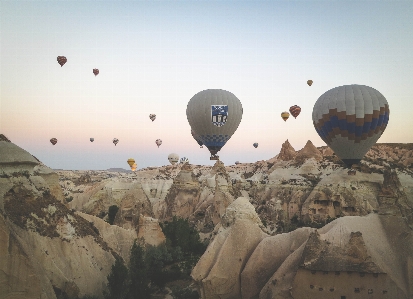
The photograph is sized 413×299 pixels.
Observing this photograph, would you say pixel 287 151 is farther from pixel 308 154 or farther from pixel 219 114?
pixel 219 114

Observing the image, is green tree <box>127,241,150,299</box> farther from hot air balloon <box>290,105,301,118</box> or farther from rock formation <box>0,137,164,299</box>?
hot air balloon <box>290,105,301,118</box>

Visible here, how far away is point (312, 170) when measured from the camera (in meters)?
60.7

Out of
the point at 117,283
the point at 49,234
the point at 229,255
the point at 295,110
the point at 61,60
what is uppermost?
the point at 61,60

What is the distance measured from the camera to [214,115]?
137ft

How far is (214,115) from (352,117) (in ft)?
50.4

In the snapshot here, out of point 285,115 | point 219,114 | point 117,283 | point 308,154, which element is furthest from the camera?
point 308,154

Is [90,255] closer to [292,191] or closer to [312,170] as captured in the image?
[292,191]

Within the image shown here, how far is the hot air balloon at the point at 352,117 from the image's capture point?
1337 inches

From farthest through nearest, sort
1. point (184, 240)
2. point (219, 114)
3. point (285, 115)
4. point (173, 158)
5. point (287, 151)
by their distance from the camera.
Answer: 1. point (173, 158)
2. point (287, 151)
3. point (285, 115)
4. point (219, 114)
5. point (184, 240)

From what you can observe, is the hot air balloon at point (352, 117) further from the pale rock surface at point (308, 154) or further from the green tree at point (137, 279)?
the pale rock surface at point (308, 154)

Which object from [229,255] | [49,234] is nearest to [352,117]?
[229,255]

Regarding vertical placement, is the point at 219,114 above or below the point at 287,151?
above

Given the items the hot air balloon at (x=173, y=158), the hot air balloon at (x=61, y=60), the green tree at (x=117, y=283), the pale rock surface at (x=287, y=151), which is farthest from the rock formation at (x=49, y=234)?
the hot air balloon at (x=173, y=158)

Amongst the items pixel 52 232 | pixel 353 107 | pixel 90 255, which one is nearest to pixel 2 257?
pixel 52 232
